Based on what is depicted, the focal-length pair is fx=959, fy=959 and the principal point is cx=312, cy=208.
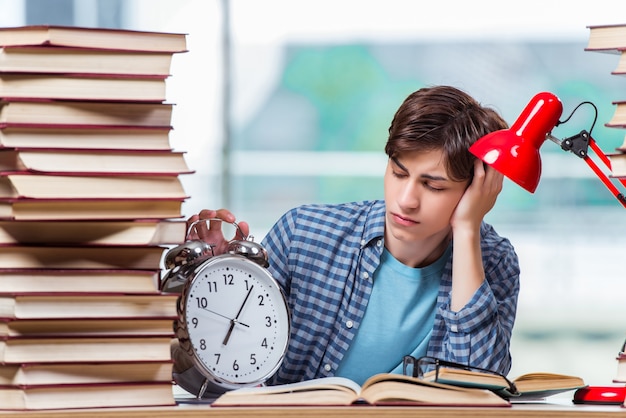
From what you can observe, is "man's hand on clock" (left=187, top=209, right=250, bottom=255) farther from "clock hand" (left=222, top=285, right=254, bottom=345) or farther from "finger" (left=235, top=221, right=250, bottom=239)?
"clock hand" (left=222, top=285, right=254, bottom=345)

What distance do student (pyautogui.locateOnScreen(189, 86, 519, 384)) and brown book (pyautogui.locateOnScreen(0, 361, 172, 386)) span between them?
12.4 inches

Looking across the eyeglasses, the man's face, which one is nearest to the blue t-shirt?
the man's face

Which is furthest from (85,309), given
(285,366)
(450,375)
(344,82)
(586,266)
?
(344,82)

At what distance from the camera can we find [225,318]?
4.40ft

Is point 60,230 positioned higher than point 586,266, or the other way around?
point 60,230

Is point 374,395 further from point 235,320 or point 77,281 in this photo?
point 77,281

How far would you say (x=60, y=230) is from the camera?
1.22 m

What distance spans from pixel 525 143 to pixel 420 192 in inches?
9.3

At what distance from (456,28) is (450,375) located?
882 cm

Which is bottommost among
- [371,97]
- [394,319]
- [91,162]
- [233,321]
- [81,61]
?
[371,97]

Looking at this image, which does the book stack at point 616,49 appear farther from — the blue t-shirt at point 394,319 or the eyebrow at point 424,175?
the blue t-shirt at point 394,319

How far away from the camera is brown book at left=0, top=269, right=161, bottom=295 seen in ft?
3.91

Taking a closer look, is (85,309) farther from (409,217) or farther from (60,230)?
(409,217)

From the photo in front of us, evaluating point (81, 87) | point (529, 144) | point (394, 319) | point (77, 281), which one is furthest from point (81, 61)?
point (394, 319)
